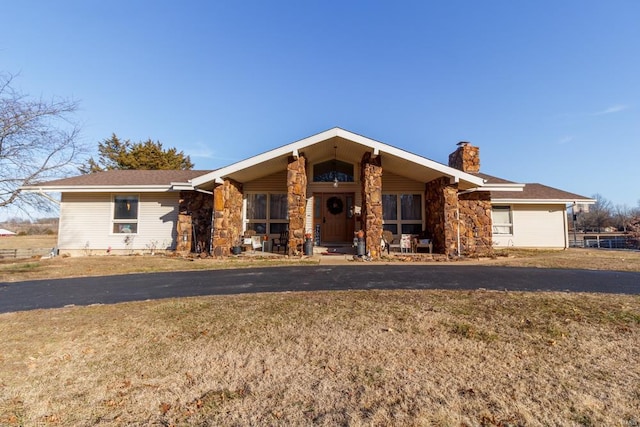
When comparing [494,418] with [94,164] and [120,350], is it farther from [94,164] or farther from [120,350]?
[94,164]

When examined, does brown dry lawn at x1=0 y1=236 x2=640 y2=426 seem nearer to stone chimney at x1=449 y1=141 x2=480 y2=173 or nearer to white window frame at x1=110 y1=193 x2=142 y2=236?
white window frame at x1=110 y1=193 x2=142 y2=236

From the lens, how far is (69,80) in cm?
1298

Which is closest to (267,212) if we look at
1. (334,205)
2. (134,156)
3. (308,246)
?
(334,205)

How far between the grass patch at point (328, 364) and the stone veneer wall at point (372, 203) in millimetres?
6513

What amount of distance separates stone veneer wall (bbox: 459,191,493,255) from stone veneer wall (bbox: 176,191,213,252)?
10459 mm

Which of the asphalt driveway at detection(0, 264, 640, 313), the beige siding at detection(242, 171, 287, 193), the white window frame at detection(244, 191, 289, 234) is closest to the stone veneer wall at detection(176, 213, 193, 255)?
the white window frame at detection(244, 191, 289, 234)

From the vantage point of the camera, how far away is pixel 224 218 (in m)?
11.7

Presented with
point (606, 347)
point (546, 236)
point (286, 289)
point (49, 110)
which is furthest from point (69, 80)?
point (546, 236)

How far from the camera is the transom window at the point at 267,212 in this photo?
44.7 feet

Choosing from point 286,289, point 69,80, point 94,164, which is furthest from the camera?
point 94,164

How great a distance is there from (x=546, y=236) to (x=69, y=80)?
22541 millimetres

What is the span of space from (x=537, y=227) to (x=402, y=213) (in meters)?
7.28

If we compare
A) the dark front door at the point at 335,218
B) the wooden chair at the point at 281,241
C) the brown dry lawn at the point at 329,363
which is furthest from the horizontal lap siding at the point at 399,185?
the brown dry lawn at the point at 329,363

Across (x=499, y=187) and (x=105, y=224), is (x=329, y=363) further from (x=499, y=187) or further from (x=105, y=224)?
(x=105, y=224)
